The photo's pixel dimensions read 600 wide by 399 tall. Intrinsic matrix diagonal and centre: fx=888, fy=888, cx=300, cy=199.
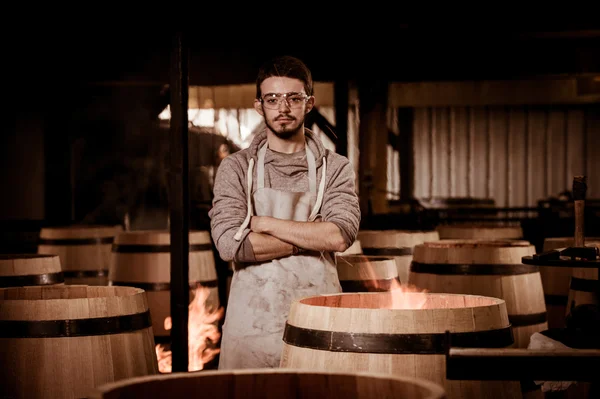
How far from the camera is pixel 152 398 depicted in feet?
6.11

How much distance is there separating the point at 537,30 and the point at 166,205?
6.97 m

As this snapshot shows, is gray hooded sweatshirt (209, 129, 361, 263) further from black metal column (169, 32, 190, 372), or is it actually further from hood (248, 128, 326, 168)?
black metal column (169, 32, 190, 372)

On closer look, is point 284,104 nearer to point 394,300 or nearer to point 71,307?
point 394,300

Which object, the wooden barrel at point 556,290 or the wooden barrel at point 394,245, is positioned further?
the wooden barrel at point 394,245

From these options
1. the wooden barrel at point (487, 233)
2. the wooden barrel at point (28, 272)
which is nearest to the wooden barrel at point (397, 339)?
the wooden barrel at point (28, 272)

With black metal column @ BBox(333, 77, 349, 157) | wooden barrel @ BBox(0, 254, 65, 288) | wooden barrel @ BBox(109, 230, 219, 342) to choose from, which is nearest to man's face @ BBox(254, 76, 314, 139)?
wooden barrel @ BBox(0, 254, 65, 288)

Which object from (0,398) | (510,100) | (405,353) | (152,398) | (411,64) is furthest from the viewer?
(510,100)

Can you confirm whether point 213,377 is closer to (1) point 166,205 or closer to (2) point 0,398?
(2) point 0,398

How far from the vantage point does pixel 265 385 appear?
1.92m

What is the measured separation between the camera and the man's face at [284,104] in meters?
3.81

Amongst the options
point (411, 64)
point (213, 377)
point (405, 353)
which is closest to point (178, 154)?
point (405, 353)

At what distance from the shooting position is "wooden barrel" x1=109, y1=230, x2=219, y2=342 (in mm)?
6094

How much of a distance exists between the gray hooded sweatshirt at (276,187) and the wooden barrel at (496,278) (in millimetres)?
1498

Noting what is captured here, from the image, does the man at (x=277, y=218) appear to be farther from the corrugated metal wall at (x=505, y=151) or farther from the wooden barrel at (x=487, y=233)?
the corrugated metal wall at (x=505, y=151)
